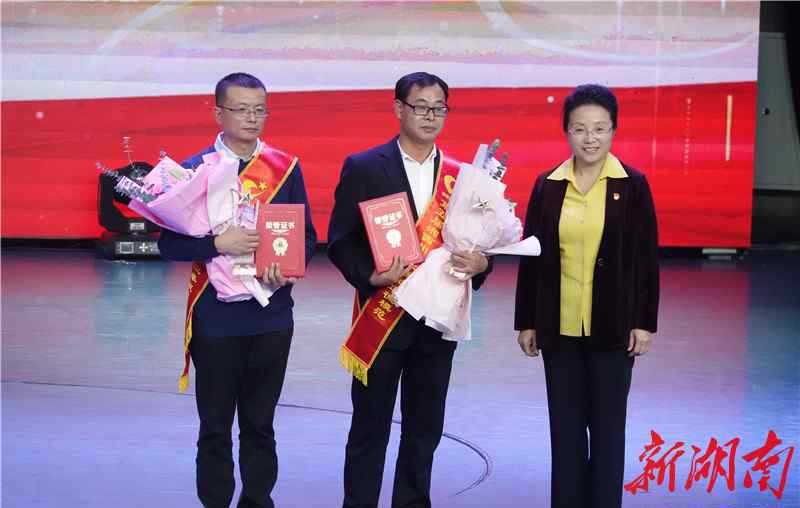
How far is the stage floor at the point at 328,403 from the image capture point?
3.52 meters

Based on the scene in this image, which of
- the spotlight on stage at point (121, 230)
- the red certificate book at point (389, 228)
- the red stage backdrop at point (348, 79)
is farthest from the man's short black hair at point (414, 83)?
the red stage backdrop at point (348, 79)

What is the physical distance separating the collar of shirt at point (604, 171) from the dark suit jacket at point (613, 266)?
13 millimetres

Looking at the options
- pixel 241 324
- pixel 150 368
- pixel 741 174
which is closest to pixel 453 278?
pixel 241 324

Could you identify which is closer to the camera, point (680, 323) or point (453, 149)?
point (680, 323)

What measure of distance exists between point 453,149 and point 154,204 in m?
7.00

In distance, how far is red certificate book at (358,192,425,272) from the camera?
286 cm

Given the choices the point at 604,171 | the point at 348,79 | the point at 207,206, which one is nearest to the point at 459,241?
the point at 604,171

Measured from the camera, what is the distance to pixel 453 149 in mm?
9703

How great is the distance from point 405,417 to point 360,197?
1.91 feet

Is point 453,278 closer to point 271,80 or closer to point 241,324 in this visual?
point 241,324

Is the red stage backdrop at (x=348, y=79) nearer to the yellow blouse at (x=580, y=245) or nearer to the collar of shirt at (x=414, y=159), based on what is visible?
the collar of shirt at (x=414, y=159)

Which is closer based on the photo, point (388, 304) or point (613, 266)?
point (613, 266)

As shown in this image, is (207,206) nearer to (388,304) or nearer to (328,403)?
(388,304)

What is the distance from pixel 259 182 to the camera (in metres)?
2.98
